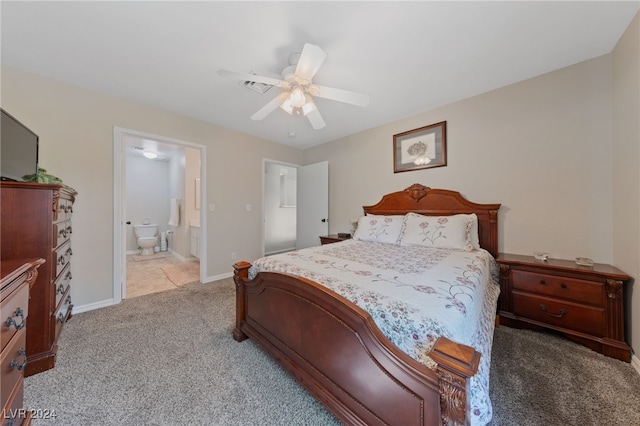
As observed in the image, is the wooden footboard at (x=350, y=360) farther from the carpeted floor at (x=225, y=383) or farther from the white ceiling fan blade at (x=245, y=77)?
the white ceiling fan blade at (x=245, y=77)

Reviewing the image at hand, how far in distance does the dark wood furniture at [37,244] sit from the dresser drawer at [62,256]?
0.07 m

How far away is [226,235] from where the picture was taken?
357 centimetres

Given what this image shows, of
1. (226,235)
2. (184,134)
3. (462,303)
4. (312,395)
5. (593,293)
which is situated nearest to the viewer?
(462,303)

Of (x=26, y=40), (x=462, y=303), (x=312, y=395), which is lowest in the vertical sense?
(x=312, y=395)

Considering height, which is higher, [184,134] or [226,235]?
[184,134]

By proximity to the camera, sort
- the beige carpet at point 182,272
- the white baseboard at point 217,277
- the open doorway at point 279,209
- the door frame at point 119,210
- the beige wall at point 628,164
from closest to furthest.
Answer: the beige wall at point 628,164 < the door frame at point 119,210 < the white baseboard at point 217,277 < the beige carpet at point 182,272 < the open doorway at point 279,209

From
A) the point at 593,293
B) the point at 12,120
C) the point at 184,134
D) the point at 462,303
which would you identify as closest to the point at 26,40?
the point at 12,120

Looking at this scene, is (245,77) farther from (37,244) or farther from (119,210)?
(119,210)

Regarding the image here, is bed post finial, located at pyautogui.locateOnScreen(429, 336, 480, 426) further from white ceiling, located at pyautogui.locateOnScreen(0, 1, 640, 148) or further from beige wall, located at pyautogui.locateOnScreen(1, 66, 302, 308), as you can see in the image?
beige wall, located at pyautogui.locateOnScreen(1, 66, 302, 308)

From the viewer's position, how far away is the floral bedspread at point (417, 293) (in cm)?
92

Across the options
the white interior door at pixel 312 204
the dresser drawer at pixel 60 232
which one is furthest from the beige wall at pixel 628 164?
the dresser drawer at pixel 60 232

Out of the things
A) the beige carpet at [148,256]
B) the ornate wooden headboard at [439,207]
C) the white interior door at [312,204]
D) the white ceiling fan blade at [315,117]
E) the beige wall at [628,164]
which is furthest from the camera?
the beige carpet at [148,256]

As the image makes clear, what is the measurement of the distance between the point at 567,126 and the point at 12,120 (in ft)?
14.8

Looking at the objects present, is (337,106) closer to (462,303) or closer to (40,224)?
(462,303)
